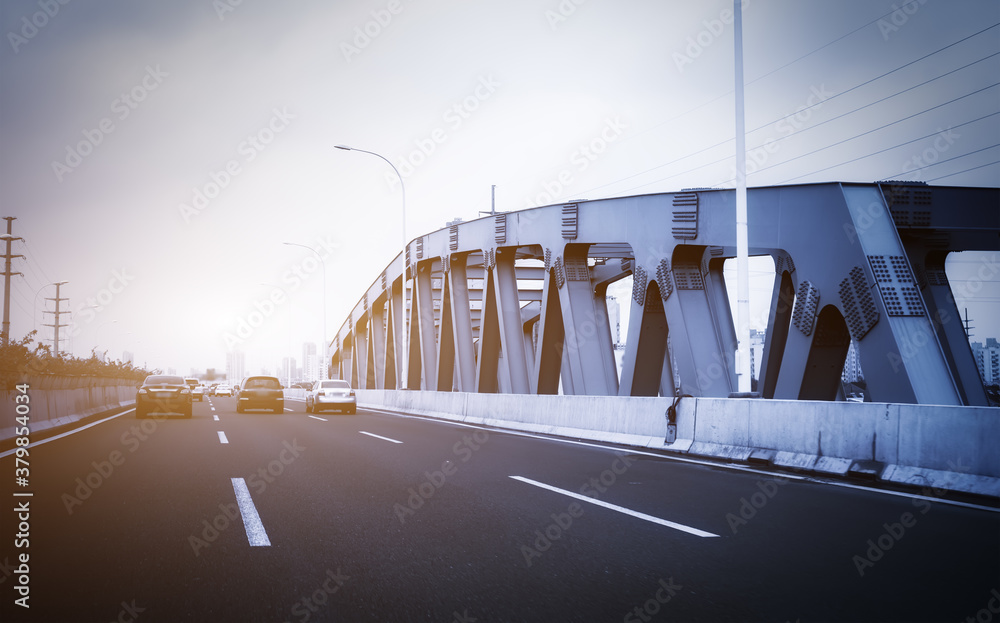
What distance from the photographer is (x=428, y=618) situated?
373cm

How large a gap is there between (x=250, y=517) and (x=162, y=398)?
18.5 m

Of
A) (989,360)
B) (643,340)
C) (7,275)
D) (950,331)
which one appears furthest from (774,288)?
(989,360)

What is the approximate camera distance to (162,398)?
74.8ft

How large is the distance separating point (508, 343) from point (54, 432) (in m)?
14.2

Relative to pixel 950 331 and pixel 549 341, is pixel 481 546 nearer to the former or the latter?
pixel 950 331

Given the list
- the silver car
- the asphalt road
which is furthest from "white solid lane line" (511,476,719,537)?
the silver car

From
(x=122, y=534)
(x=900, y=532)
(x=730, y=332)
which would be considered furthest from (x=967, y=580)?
(x=730, y=332)

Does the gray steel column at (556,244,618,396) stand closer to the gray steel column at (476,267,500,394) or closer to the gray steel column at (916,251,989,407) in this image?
the gray steel column at (476,267,500,394)

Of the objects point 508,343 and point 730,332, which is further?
point 508,343

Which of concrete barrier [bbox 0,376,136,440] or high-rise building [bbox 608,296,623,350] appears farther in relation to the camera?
high-rise building [bbox 608,296,623,350]

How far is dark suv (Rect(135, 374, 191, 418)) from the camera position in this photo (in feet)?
74.4

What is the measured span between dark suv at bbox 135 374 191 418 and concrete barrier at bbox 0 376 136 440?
5.70ft

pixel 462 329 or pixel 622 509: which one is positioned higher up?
pixel 462 329

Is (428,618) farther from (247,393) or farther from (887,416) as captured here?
(247,393)
